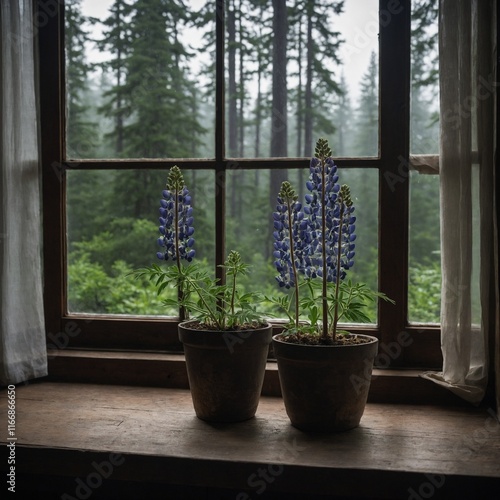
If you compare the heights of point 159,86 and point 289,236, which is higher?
point 159,86

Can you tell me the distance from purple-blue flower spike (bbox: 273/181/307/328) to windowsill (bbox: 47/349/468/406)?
1.37 ft

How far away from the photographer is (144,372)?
212 centimetres

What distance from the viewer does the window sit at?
6.70 ft

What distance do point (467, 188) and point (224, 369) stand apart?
936 mm

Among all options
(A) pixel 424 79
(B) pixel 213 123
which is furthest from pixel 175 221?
(A) pixel 424 79

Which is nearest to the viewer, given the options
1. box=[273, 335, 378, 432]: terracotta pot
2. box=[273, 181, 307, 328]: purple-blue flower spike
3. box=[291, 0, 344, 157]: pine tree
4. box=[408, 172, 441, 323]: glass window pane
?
box=[273, 335, 378, 432]: terracotta pot

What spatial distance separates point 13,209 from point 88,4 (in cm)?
93

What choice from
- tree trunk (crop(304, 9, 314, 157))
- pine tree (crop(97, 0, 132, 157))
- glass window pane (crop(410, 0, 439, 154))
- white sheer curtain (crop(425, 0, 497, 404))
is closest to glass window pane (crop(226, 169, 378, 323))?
tree trunk (crop(304, 9, 314, 157))

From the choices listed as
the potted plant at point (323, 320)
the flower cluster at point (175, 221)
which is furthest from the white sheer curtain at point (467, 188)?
the flower cluster at point (175, 221)

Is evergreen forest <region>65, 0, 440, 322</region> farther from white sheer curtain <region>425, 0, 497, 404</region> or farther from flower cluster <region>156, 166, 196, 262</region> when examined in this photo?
flower cluster <region>156, 166, 196, 262</region>

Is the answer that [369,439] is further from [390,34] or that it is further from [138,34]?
[138,34]

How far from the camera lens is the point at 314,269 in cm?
178

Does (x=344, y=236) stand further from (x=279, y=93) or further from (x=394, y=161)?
(x=279, y=93)

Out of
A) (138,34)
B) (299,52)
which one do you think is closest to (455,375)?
(299,52)
